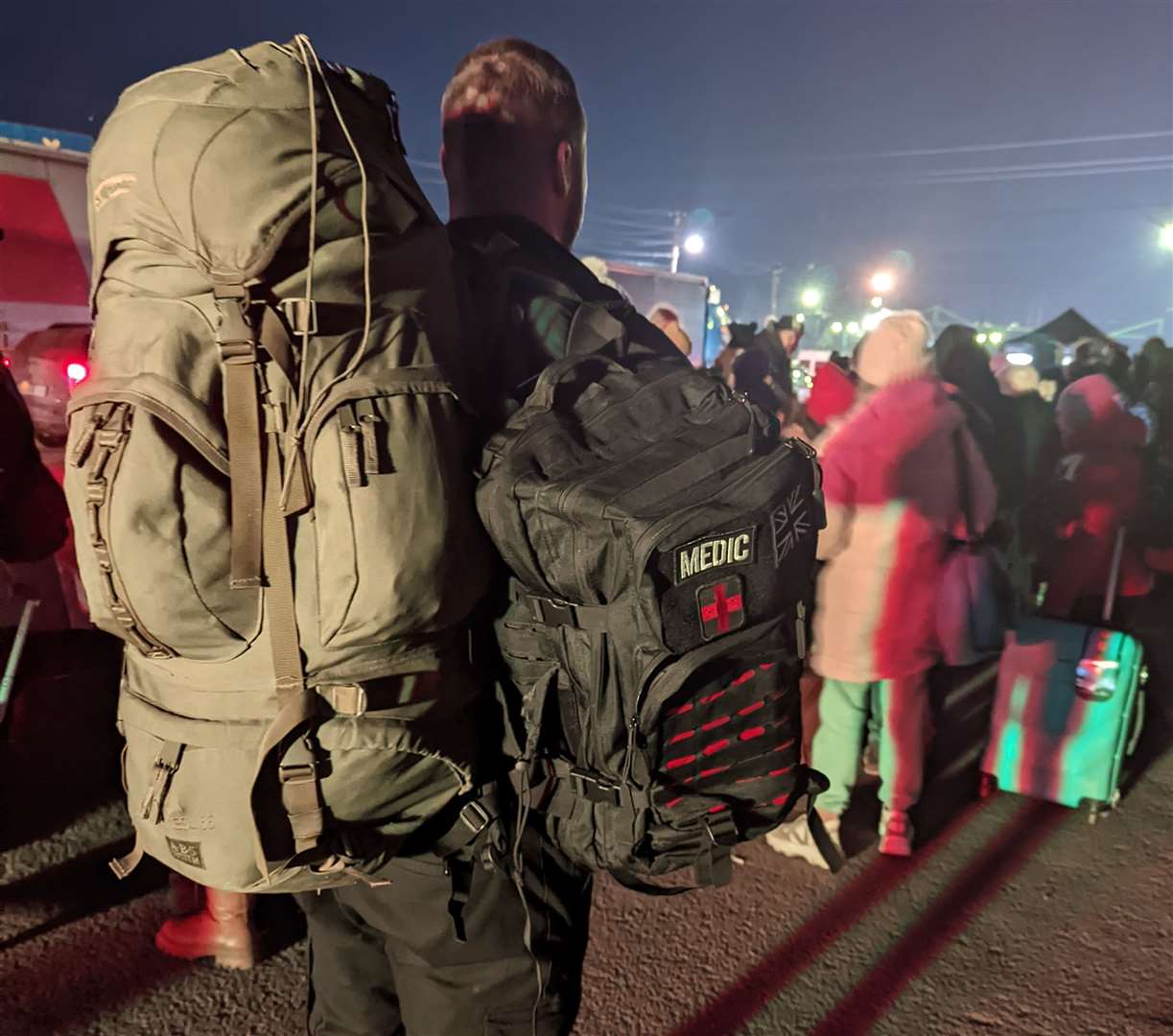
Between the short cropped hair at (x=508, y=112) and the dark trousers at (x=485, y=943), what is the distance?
128 cm

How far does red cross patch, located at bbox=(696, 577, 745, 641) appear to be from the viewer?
121 cm

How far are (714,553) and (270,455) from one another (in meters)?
0.65

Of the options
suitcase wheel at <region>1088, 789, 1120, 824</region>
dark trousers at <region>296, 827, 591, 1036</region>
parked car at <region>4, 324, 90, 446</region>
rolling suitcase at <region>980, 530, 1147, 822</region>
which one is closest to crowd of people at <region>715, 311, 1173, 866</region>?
rolling suitcase at <region>980, 530, 1147, 822</region>

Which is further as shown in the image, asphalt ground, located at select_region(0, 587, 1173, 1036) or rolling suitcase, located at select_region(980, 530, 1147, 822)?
rolling suitcase, located at select_region(980, 530, 1147, 822)

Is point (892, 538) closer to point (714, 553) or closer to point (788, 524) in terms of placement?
point (788, 524)

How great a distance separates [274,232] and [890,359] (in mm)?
2844

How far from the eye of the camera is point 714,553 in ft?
3.96

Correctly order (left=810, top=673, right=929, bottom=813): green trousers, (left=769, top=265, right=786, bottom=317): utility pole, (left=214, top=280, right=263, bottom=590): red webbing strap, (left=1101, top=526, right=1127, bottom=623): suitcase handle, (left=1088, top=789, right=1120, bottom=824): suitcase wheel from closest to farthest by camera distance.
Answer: (left=214, top=280, right=263, bottom=590): red webbing strap → (left=810, top=673, right=929, bottom=813): green trousers → (left=1088, top=789, right=1120, bottom=824): suitcase wheel → (left=1101, top=526, right=1127, bottom=623): suitcase handle → (left=769, top=265, right=786, bottom=317): utility pole

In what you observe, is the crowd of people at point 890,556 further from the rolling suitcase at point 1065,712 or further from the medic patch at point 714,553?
the medic patch at point 714,553

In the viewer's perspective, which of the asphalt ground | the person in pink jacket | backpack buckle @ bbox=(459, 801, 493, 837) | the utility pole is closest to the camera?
backpack buckle @ bbox=(459, 801, 493, 837)

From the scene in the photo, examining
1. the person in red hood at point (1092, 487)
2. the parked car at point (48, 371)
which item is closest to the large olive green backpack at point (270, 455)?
the parked car at point (48, 371)

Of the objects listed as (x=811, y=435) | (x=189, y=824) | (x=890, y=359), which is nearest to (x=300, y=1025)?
(x=189, y=824)

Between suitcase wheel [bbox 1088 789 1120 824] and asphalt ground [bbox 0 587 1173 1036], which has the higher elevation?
suitcase wheel [bbox 1088 789 1120 824]

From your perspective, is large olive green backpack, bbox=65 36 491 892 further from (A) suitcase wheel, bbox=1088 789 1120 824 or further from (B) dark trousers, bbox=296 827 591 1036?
(A) suitcase wheel, bbox=1088 789 1120 824
